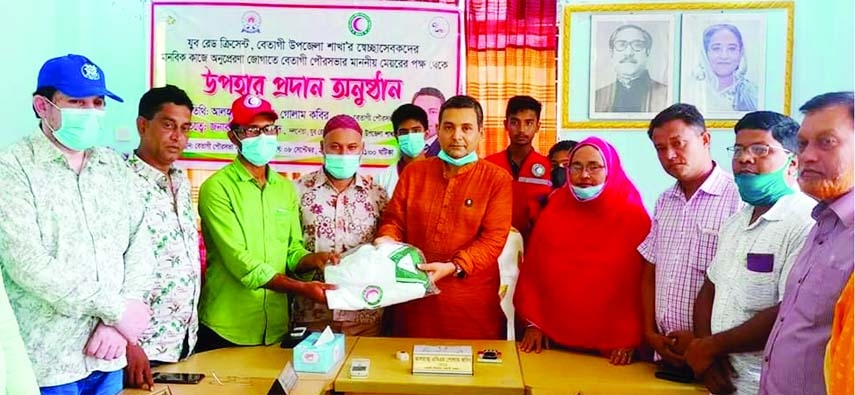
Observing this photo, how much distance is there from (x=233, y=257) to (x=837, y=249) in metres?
1.99

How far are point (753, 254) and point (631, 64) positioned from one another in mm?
2811

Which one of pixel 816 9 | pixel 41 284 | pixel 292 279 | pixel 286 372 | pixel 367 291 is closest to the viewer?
pixel 41 284

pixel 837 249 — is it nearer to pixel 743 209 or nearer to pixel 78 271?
pixel 743 209

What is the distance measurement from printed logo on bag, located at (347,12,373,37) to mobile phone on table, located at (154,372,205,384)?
2921 mm

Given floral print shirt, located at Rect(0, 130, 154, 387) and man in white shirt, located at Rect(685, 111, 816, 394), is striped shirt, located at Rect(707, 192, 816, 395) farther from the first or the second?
floral print shirt, located at Rect(0, 130, 154, 387)

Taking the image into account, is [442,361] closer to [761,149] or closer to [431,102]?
[761,149]

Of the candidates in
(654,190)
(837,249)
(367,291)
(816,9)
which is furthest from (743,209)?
(816,9)

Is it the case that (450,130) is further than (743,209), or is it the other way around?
(450,130)

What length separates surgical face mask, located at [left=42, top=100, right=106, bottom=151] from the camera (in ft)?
6.46

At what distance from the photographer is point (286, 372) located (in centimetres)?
204

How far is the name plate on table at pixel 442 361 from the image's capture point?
2207 mm

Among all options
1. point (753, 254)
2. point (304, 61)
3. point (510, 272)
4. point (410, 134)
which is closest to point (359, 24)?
point (304, 61)

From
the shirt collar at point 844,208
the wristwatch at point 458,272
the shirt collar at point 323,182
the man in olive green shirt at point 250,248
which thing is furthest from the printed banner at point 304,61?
the shirt collar at point 844,208

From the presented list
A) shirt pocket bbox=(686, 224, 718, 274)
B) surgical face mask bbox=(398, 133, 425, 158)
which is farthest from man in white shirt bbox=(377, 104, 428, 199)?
shirt pocket bbox=(686, 224, 718, 274)
